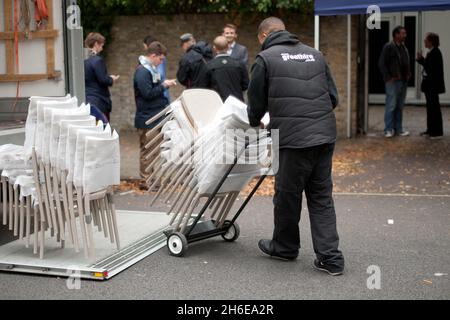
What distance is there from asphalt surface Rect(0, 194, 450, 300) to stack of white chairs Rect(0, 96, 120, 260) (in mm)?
547

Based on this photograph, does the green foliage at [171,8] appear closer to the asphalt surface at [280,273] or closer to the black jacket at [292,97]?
A: the asphalt surface at [280,273]

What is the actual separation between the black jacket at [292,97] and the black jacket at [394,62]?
8826 millimetres

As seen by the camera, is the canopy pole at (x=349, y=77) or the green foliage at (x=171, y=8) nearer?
the green foliage at (x=171, y=8)

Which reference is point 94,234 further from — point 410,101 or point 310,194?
point 410,101

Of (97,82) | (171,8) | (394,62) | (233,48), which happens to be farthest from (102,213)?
(171,8)

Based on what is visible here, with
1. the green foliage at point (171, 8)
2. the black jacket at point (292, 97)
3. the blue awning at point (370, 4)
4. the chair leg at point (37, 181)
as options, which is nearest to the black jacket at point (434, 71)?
the green foliage at point (171, 8)

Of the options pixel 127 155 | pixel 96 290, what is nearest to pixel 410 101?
pixel 127 155

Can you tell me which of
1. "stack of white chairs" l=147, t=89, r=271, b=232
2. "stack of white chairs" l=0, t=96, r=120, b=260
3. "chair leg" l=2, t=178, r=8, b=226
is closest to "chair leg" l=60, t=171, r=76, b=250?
"stack of white chairs" l=0, t=96, r=120, b=260

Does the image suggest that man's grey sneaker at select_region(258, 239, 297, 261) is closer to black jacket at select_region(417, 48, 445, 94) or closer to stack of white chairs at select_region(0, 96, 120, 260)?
stack of white chairs at select_region(0, 96, 120, 260)

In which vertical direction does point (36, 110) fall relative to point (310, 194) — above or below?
above

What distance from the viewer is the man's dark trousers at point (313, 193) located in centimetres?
604

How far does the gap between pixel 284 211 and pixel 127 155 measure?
7534 millimetres

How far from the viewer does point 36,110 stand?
6.13m

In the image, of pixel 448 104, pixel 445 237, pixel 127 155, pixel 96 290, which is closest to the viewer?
pixel 96 290
